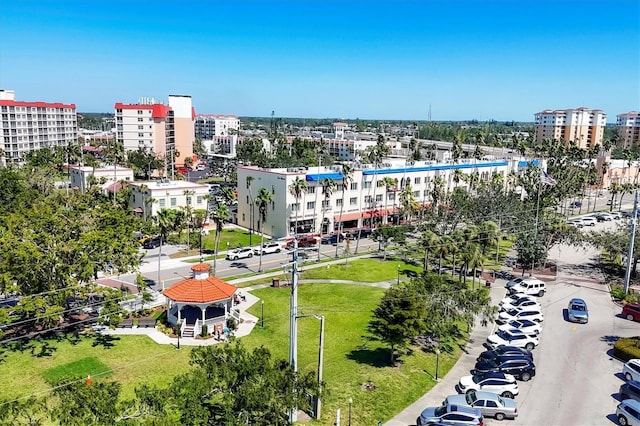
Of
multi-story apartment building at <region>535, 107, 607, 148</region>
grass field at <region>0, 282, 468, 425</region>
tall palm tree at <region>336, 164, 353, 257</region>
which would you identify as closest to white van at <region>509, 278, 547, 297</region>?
grass field at <region>0, 282, 468, 425</region>

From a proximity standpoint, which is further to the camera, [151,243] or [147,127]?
[147,127]

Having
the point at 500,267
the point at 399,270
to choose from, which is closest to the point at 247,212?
the point at 399,270

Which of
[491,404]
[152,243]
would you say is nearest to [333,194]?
[152,243]

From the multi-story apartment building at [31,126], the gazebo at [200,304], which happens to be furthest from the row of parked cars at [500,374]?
the multi-story apartment building at [31,126]

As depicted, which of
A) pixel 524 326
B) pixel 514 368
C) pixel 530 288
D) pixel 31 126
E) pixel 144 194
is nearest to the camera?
pixel 514 368

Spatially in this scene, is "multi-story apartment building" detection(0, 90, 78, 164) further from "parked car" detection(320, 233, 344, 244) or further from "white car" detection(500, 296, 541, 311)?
"white car" detection(500, 296, 541, 311)

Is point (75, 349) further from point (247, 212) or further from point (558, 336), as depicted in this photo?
point (247, 212)

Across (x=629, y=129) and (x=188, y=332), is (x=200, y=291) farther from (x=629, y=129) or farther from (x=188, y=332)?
(x=629, y=129)

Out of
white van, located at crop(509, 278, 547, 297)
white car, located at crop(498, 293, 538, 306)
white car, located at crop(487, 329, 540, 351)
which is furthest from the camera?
white van, located at crop(509, 278, 547, 297)
